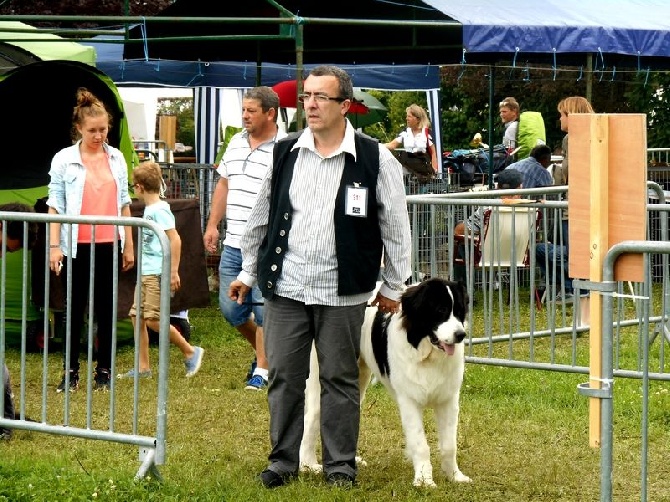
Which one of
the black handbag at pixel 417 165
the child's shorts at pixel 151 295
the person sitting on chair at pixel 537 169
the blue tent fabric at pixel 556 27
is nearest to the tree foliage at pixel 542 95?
the black handbag at pixel 417 165

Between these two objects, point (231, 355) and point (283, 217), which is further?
point (231, 355)

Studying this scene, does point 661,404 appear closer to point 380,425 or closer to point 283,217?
point 380,425

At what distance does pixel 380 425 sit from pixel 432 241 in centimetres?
202

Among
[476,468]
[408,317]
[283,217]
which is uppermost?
[283,217]

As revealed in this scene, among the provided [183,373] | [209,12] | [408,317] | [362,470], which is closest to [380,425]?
[362,470]

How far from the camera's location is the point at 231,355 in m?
10.5

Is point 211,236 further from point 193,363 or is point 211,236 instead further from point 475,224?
point 475,224

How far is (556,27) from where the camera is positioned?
14.1 m

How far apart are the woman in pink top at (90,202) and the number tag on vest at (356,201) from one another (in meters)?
2.89

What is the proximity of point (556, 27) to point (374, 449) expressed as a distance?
8.00m

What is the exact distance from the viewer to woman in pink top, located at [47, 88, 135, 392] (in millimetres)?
8680

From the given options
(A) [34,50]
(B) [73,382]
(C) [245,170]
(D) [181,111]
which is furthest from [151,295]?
(D) [181,111]

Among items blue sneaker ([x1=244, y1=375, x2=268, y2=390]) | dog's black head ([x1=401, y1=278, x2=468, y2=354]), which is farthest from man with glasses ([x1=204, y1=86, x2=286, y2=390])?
dog's black head ([x1=401, y1=278, x2=468, y2=354])

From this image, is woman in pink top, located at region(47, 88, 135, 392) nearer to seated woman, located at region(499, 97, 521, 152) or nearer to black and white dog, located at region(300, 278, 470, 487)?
black and white dog, located at region(300, 278, 470, 487)
